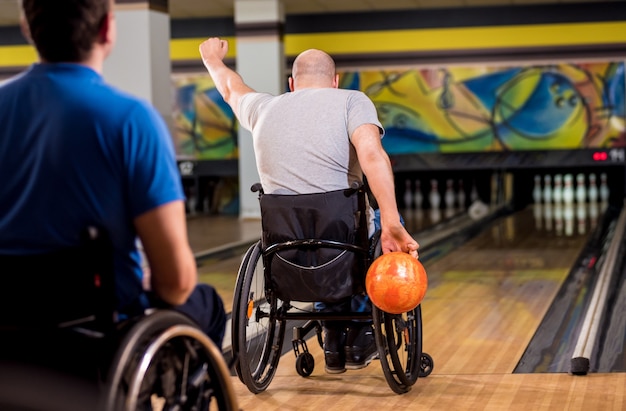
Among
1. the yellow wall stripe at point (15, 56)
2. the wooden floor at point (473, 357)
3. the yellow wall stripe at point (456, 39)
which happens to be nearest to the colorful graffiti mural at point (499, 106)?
the yellow wall stripe at point (456, 39)

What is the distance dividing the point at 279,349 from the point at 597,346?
1.27m

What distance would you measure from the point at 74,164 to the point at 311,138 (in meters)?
1.44

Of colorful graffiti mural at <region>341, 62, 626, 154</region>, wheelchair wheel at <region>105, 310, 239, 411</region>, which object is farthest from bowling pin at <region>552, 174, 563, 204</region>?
wheelchair wheel at <region>105, 310, 239, 411</region>

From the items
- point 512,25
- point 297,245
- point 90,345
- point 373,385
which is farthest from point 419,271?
point 512,25

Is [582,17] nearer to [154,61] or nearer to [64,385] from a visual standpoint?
[154,61]

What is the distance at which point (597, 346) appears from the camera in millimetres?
3680

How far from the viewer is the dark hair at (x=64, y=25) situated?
1562mm

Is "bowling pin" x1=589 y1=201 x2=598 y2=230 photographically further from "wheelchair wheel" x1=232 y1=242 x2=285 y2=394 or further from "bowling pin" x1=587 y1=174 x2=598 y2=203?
"wheelchair wheel" x1=232 y1=242 x2=285 y2=394

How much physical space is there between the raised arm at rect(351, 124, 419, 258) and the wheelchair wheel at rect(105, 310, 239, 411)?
1115 millimetres

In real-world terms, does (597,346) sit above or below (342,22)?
below

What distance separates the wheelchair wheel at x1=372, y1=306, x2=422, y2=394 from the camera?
284cm

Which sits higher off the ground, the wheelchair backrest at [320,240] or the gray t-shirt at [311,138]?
the gray t-shirt at [311,138]

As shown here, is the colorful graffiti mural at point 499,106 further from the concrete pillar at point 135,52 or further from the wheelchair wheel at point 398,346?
the wheelchair wheel at point 398,346

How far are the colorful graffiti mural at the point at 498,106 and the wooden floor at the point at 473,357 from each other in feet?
11.3
